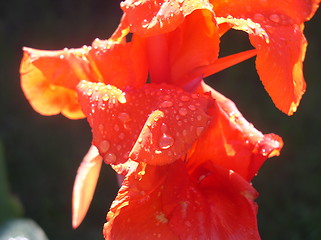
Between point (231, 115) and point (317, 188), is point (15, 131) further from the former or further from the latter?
point (231, 115)

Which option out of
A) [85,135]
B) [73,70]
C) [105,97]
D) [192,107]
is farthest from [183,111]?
[85,135]

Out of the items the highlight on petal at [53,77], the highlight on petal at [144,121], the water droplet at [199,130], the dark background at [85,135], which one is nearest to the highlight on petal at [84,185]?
the highlight on petal at [53,77]

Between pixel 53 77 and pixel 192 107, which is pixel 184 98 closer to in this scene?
pixel 192 107

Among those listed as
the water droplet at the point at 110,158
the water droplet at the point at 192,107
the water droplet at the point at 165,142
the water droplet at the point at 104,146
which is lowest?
the water droplet at the point at 110,158

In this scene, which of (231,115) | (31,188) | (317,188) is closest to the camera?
(231,115)

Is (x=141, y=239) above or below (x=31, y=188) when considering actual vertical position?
above

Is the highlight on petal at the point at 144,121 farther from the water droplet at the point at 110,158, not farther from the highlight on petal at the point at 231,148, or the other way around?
the highlight on petal at the point at 231,148

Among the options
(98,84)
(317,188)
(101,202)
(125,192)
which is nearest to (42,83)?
(98,84)
